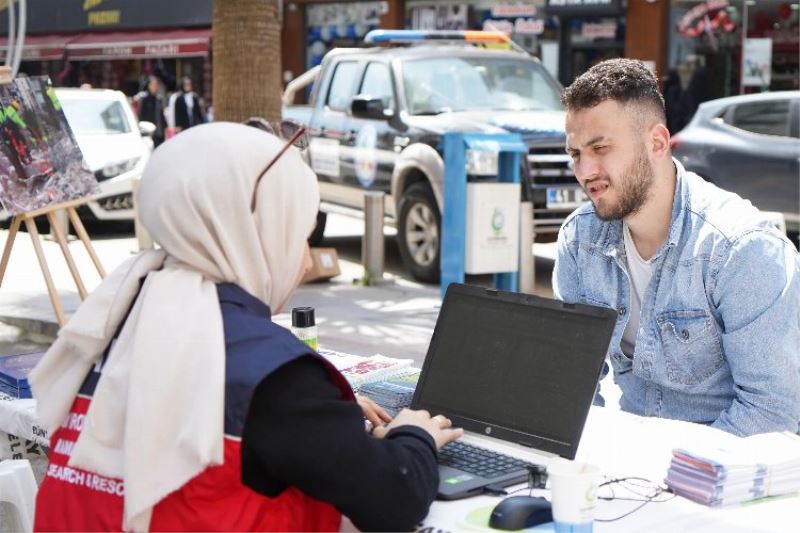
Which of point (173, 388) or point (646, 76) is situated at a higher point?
point (646, 76)

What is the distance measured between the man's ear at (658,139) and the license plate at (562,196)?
6599mm

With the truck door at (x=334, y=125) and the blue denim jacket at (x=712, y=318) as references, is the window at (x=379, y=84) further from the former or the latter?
the blue denim jacket at (x=712, y=318)

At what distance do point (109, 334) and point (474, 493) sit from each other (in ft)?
2.89

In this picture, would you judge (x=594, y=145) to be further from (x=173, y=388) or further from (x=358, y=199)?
(x=358, y=199)

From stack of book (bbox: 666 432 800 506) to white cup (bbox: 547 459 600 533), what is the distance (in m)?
0.44

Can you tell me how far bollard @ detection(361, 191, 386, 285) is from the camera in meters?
10.7

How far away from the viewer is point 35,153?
23.2 ft

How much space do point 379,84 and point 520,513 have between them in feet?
30.4

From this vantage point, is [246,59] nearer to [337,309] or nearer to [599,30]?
[337,309]

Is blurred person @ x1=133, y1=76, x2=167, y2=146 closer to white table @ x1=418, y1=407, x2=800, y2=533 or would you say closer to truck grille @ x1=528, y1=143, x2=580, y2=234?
truck grille @ x1=528, y1=143, x2=580, y2=234

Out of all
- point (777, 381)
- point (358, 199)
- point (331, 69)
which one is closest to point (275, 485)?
point (777, 381)

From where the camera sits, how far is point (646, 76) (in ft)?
11.9

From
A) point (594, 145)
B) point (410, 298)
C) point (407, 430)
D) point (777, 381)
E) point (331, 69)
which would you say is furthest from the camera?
point (331, 69)

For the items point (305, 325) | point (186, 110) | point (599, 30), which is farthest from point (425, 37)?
point (186, 110)
